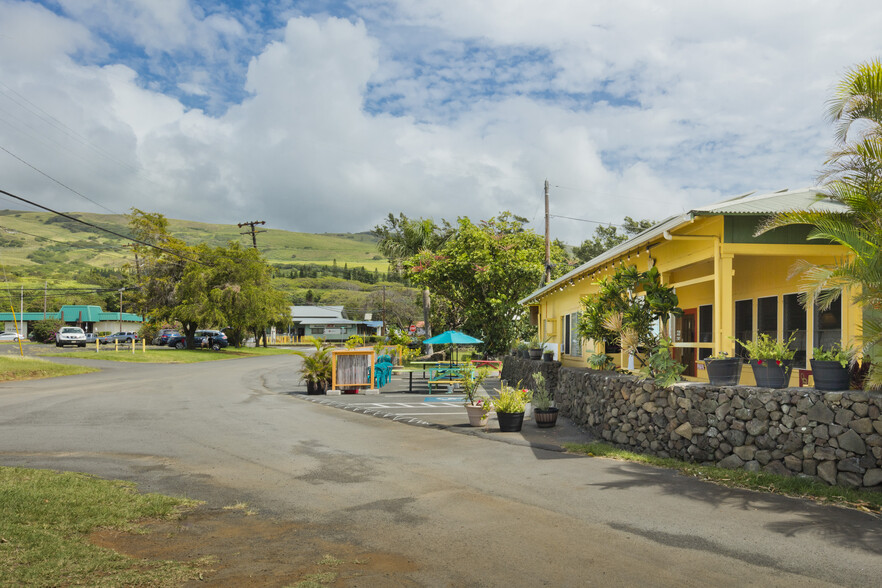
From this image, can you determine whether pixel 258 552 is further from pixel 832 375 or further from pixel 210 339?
pixel 210 339

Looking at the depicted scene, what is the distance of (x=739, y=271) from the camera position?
→ 12797 millimetres

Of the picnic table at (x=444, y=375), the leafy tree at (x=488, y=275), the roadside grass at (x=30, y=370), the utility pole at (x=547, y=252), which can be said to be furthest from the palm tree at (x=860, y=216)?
the roadside grass at (x=30, y=370)

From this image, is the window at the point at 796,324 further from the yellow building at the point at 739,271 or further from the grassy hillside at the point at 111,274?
the grassy hillside at the point at 111,274

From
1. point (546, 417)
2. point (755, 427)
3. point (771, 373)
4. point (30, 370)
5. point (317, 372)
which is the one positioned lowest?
point (30, 370)

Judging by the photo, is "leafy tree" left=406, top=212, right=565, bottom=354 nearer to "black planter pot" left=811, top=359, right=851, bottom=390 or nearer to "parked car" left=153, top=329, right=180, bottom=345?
"black planter pot" left=811, top=359, right=851, bottom=390

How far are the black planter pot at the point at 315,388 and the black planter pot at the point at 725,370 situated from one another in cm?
1417

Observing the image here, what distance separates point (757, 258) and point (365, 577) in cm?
1033

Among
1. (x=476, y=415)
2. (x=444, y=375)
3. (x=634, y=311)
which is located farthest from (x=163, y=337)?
(x=634, y=311)

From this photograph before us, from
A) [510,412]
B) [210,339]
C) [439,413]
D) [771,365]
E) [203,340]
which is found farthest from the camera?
[203,340]

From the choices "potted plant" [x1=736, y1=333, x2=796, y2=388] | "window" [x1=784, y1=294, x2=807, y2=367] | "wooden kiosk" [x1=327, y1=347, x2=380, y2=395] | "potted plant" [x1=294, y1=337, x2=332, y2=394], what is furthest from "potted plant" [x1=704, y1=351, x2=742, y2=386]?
"potted plant" [x1=294, y1=337, x2=332, y2=394]

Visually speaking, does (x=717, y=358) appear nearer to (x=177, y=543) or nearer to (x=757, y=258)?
(x=757, y=258)

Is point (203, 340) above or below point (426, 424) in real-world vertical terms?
above

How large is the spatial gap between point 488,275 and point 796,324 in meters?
19.5

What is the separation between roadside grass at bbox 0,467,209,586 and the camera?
4.52m
